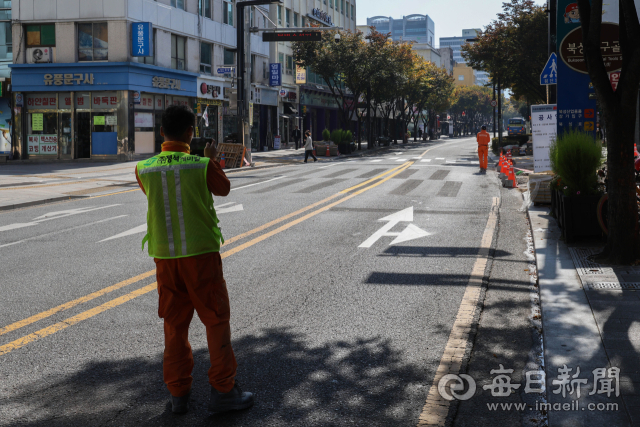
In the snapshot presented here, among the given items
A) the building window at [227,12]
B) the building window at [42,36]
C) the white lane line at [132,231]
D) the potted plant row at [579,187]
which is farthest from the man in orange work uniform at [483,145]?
the building window at [227,12]

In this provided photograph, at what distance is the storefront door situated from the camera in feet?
111

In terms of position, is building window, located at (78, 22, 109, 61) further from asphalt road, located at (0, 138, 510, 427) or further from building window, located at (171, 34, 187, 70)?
asphalt road, located at (0, 138, 510, 427)

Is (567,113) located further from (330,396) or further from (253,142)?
(253,142)

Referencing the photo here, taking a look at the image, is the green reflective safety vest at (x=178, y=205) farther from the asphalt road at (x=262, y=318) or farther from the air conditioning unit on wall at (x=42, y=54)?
the air conditioning unit on wall at (x=42, y=54)

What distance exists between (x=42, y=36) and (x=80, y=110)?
421cm

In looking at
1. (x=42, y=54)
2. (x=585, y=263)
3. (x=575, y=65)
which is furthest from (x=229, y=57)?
(x=585, y=263)

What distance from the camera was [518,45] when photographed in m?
37.6

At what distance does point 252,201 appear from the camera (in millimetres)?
15211

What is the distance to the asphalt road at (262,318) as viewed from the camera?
13.2 feet

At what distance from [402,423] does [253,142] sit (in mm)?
45288

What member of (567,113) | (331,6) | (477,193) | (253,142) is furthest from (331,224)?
(331,6)

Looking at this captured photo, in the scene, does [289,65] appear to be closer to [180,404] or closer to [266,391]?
[266,391]

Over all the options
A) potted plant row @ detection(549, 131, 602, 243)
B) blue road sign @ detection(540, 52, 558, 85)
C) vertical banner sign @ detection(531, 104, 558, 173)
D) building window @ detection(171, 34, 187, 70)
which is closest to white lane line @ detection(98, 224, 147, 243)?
potted plant row @ detection(549, 131, 602, 243)

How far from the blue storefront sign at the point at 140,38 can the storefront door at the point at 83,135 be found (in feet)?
13.2
